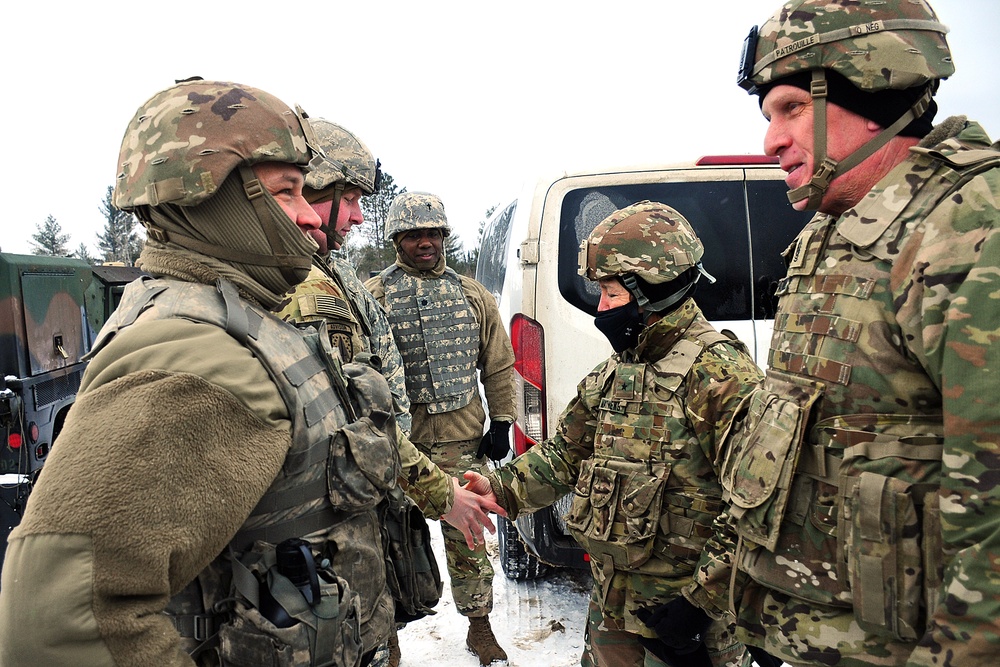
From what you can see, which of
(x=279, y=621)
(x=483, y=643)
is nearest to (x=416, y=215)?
(x=483, y=643)

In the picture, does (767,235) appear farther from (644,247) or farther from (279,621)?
(279,621)

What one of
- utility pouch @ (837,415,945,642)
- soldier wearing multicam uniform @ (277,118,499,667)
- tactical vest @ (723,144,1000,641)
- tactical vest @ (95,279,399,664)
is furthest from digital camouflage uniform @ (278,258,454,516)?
utility pouch @ (837,415,945,642)

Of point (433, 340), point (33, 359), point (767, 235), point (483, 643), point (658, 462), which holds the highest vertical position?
point (767, 235)

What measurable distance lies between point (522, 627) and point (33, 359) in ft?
13.9

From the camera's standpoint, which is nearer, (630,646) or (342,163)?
(630,646)

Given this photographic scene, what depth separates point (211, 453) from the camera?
135cm

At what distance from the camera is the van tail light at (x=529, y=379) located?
12.1ft

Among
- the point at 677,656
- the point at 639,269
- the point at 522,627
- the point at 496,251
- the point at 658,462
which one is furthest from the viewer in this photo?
the point at 496,251

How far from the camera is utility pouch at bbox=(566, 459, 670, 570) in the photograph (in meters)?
2.48

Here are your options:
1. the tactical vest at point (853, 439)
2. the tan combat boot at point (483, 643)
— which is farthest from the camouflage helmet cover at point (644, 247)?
the tan combat boot at point (483, 643)

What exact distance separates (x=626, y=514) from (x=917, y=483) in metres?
1.17

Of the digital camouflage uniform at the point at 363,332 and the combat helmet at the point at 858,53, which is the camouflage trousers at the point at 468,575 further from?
the combat helmet at the point at 858,53

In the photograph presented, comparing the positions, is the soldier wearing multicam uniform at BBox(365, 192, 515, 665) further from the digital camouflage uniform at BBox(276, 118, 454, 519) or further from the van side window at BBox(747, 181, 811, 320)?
the van side window at BBox(747, 181, 811, 320)

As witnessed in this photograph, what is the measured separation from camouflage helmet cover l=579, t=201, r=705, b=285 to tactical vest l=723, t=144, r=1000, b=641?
2.67 ft
